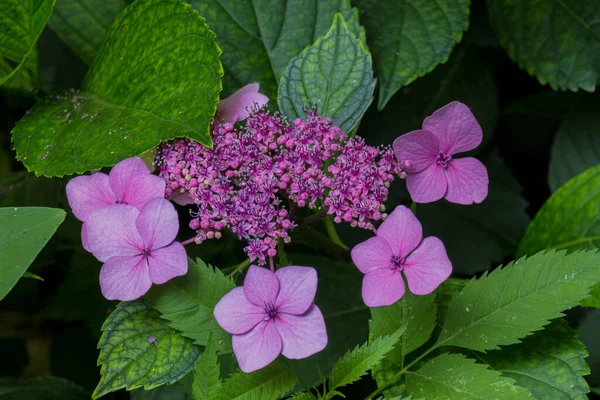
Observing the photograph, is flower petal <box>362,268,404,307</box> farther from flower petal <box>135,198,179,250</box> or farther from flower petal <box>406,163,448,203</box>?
flower petal <box>135,198,179,250</box>

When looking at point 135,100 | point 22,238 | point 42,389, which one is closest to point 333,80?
point 135,100

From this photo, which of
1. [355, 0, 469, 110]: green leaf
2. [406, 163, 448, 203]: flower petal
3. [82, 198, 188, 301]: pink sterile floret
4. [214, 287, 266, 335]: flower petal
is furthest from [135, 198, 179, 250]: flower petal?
[355, 0, 469, 110]: green leaf

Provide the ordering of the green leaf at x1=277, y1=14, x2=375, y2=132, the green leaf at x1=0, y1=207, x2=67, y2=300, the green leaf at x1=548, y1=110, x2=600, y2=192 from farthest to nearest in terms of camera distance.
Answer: the green leaf at x1=548, y1=110, x2=600, y2=192, the green leaf at x1=277, y1=14, x2=375, y2=132, the green leaf at x1=0, y1=207, x2=67, y2=300

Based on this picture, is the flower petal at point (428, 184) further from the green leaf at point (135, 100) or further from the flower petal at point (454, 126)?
the green leaf at point (135, 100)

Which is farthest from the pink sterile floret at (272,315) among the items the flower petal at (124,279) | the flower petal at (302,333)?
the flower petal at (124,279)

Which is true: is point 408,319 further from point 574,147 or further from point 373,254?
point 574,147
